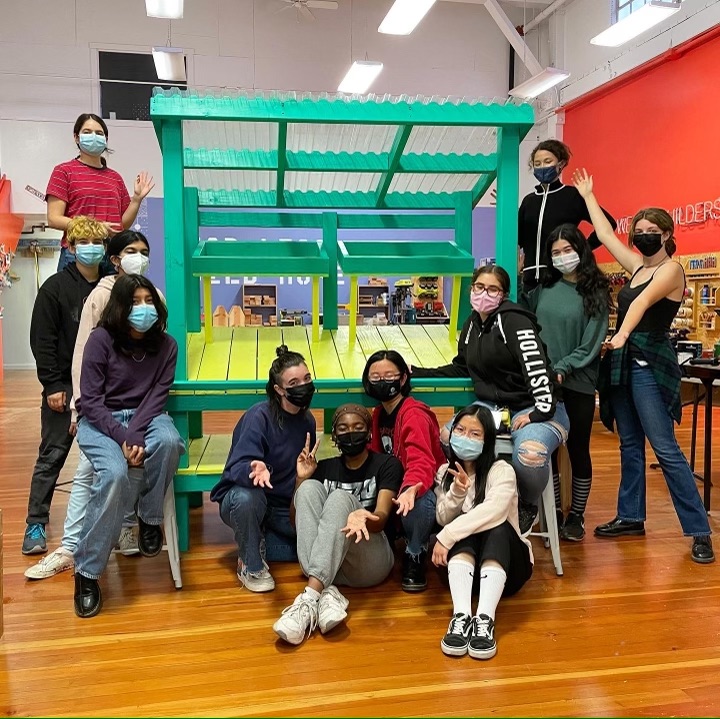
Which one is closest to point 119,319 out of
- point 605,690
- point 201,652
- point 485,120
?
point 201,652

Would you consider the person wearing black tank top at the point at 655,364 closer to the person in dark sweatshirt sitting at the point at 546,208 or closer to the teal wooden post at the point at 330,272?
the person in dark sweatshirt sitting at the point at 546,208

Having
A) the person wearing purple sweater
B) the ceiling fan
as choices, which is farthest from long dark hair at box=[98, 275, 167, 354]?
the ceiling fan

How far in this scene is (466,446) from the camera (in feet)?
8.34

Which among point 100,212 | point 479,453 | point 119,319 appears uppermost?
point 100,212

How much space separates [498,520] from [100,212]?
2.45 metres

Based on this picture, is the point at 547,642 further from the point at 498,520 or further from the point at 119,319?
the point at 119,319

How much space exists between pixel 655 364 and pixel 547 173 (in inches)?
43.2

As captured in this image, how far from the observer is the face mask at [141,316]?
272cm

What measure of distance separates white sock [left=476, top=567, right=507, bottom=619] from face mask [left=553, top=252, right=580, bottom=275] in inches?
58.6

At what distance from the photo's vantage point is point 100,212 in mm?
3443

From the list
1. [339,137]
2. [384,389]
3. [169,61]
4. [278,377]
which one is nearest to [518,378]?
[384,389]

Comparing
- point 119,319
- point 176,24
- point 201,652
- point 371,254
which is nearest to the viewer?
point 201,652

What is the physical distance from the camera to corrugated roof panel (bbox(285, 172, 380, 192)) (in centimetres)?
381

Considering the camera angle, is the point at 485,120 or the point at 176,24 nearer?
the point at 485,120
